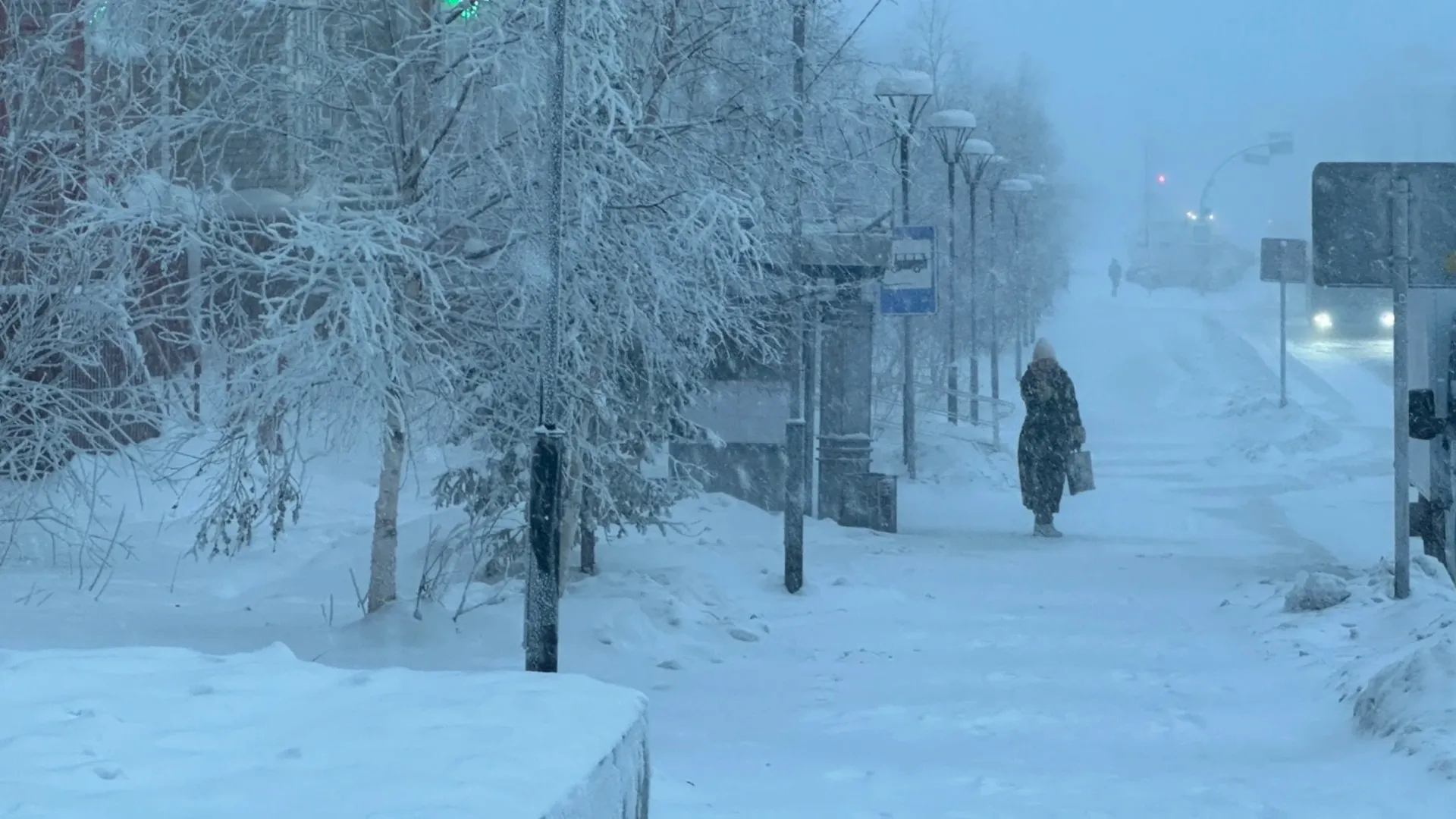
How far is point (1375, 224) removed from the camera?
397 inches

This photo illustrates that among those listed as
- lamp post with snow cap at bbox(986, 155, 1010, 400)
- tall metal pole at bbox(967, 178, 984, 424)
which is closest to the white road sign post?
lamp post with snow cap at bbox(986, 155, 1010, 400)

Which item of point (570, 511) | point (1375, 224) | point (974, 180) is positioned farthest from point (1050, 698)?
point (974, 180)

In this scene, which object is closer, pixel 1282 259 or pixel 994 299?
pixel 1282 259

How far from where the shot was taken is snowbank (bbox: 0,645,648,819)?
3.63m

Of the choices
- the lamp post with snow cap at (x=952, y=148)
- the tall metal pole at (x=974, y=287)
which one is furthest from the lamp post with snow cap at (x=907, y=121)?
the tall metal pole at (x=974, y=287)

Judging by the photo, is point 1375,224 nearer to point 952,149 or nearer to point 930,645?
point 930,645

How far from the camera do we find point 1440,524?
1220 centimetres

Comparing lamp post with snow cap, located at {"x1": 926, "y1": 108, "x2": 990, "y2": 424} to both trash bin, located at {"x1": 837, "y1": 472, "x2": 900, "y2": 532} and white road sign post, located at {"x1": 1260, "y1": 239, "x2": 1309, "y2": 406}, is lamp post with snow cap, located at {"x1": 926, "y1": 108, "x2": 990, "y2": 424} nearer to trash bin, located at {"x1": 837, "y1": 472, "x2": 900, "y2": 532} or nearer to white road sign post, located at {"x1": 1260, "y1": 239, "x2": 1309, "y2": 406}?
white road sign post, located at {"x1": 1260, "y1": 239, "x2": 1309, "y2": 406}

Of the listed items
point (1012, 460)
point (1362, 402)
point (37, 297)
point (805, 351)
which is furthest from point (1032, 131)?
point (37, 297)

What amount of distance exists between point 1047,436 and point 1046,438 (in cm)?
2

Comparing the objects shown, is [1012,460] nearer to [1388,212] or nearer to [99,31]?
[1388,212]

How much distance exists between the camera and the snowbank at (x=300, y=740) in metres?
3.63

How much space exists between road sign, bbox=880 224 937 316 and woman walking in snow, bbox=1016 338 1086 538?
148cm

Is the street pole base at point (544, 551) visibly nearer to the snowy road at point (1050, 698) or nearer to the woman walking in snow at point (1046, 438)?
the snowy road at point (1050, 698)
